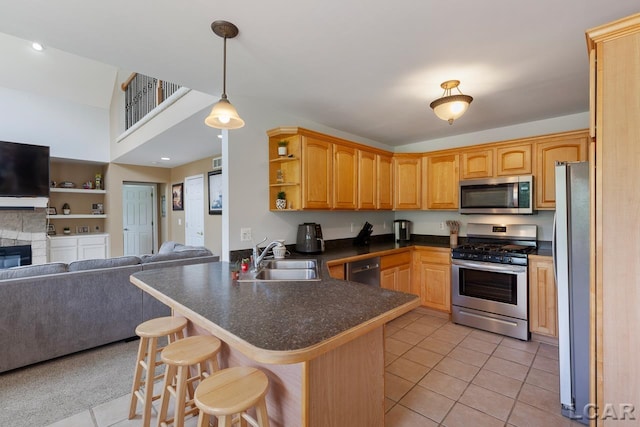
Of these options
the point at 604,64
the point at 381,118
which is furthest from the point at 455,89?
the point at 604,64

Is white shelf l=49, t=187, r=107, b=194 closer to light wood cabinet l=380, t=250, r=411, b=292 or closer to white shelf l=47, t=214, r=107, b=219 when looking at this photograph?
white shelf l=47, t=214, r=107, b=219

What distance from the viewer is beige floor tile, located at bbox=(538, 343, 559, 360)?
266 cm

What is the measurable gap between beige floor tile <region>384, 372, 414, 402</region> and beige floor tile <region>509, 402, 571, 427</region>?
2.15 ft

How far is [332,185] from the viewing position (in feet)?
10.5

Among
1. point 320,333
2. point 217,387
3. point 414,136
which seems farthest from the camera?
point 414,136

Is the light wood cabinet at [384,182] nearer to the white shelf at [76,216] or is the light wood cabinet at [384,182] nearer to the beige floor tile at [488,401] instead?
the beige floor tile at [488,401]

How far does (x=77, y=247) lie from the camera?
212 inches

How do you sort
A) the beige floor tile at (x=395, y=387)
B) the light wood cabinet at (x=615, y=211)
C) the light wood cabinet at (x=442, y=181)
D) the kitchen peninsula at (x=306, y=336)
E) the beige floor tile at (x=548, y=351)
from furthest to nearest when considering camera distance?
the light wood cabinet at (x=442, y=181)
the beige floor tile at (x=548, y=351)
the beige floor tile at (x=395, y=387)
the light wood cabinet at (x=615, y=211)
the kitchen peninsula at (x=306, y=336)

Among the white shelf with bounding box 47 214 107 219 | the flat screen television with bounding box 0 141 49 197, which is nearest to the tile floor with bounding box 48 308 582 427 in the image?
the flat screen television with bounding box 0 141 49 197

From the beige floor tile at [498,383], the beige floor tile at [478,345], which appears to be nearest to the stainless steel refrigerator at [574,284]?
the beige floor tile at [498,383]

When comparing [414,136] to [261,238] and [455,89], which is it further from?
[261,238]

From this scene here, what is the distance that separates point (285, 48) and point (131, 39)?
94 centimetres

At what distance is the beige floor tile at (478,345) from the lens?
110 inches

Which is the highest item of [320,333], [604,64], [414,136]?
[414,136]
